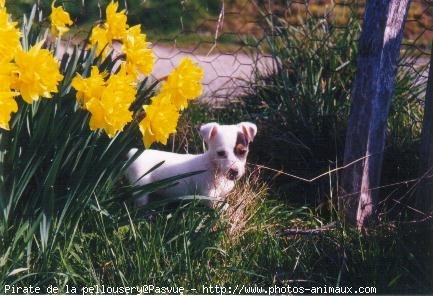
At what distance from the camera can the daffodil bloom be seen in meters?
2.06

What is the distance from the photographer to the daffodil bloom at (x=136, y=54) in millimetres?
2059

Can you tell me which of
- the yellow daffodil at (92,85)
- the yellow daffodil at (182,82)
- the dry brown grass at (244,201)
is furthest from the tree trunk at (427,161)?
the yellow daffodil at (92,85)

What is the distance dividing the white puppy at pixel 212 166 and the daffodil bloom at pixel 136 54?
0.47 m

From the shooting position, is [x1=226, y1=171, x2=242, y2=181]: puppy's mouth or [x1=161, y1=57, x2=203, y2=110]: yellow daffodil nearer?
[x1=161, y1=57, x2=203, y2=110]: yellow daffodil

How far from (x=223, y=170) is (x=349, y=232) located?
1.52ft

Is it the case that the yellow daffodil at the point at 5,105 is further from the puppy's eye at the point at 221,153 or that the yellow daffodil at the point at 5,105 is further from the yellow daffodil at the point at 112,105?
the puppy's eye at the point at 221,153

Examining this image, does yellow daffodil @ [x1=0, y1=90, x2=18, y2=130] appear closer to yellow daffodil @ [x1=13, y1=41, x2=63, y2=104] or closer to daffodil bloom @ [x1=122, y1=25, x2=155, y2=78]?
yellow daffodil @ [x1=13, y1=41, x2=63, y2=104]

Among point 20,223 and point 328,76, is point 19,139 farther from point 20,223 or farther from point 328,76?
point 328,76

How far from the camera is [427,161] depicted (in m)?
2.32

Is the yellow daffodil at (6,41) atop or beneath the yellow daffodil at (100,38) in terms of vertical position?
beneath

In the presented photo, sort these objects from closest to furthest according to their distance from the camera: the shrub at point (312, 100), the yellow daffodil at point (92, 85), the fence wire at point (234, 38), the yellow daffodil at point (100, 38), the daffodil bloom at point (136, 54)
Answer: the yellow daffodil at point (92, 85) → the daffodil bloom at point (136, 54) → the yellow daffodil at point (100, 38) → the shrub at point (312, 100) → the fence wire at point (234, 38)

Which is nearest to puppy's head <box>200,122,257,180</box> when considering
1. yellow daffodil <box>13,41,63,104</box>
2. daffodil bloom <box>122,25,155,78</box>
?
daffodil bloom <box>122,25,155,78</box>

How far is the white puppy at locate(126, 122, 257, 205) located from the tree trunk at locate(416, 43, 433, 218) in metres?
0.54

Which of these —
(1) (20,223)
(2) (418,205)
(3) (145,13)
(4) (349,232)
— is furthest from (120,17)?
(3) (145,13)
